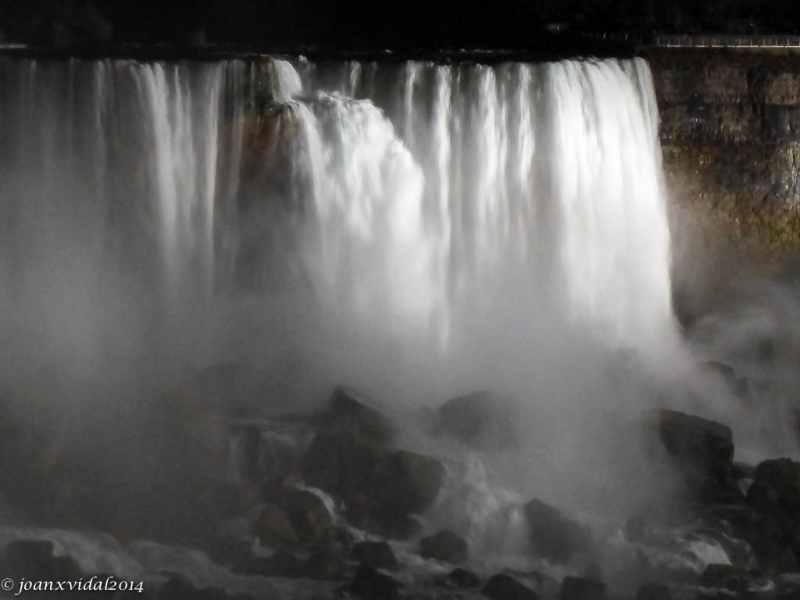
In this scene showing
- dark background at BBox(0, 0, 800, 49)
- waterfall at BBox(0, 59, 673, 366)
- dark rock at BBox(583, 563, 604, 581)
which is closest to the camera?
dark rock at BBox(583, 563, 604, 581)

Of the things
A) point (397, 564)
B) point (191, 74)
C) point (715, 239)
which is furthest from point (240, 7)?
point (397, 564)

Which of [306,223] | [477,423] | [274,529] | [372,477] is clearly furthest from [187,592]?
[306,223]

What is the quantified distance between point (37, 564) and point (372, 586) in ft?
9.71

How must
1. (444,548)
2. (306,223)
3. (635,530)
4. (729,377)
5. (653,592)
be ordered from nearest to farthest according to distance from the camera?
(653,592) < (444,548) < (635,530) < (306,223) < (729,377)

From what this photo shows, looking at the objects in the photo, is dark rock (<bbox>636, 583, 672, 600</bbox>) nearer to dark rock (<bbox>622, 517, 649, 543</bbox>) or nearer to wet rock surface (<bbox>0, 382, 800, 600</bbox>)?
wet rock surface (<bbox>0, 382, 800, 600</bbox>)

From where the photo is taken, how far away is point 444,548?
11.6 metres

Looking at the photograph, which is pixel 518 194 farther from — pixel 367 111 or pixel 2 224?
pixel 2 224

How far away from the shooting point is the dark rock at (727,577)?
1109 centimetres

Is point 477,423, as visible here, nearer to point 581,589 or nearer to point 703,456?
point 703,456

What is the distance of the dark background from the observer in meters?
19.1

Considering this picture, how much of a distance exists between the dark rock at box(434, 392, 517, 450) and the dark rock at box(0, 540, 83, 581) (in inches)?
162

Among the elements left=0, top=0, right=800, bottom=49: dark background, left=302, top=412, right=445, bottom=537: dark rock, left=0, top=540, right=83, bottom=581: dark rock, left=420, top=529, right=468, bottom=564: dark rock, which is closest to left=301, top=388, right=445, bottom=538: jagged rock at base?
left=302, top=412, right=445, bottom=537: dark rock

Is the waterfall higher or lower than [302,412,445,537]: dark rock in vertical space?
higher

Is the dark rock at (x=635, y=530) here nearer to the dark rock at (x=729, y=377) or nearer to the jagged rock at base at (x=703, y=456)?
the jagged rock at base at (x=703, y=456)
